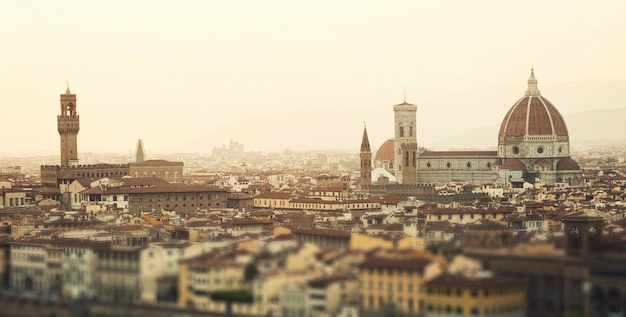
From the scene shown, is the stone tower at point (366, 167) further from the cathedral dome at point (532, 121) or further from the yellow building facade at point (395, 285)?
the yellow building facade at point (395, 285)

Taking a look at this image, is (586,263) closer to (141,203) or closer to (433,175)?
(141,203)

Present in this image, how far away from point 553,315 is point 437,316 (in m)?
2.87

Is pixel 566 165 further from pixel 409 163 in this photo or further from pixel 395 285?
pixel 395 285

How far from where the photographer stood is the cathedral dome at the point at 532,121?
131375 mm

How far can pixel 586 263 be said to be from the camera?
38438 millimetres

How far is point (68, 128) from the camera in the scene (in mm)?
112750

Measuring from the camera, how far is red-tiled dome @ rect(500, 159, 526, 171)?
126000mm

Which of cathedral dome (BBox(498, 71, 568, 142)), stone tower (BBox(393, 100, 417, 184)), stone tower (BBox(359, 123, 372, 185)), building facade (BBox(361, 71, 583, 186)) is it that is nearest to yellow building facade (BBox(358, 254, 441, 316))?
stone tower (BBox(359, 123, 372, 185))

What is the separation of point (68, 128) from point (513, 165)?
36.6 meters

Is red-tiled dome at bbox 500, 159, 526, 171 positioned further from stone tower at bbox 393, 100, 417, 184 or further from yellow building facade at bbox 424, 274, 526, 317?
yellow building facade at bbox 424, 274, 526, 317

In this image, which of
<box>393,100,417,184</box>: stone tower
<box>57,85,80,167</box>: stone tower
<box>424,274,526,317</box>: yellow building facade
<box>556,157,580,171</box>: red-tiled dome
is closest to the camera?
<box>424,274,526,317</box>: yellow building facade

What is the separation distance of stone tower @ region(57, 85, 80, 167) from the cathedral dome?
38350mm

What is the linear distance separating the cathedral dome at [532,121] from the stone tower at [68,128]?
38.4 m

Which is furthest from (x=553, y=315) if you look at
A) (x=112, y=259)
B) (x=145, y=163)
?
(x=145, y=163)
